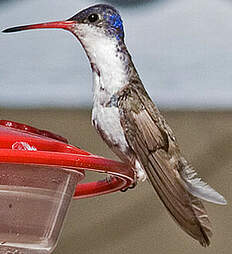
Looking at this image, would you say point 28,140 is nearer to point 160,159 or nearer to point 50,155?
point 50,155

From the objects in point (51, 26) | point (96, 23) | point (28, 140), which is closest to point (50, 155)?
point (28, 140)

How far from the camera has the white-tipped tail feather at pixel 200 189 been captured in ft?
5.78

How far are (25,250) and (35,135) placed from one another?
0.83 feet

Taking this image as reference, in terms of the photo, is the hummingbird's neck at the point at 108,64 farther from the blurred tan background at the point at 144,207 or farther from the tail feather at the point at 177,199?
the blurred tan background at the point at 144,207

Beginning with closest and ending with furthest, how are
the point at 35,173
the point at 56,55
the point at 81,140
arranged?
the point at 35,173
the point at 81,140
the point at 56,55

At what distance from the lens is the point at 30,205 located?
1.61 metres

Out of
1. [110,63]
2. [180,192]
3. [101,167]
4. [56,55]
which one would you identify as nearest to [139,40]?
[56,55]

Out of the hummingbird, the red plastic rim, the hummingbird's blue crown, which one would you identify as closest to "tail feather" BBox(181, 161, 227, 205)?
the hummingbird

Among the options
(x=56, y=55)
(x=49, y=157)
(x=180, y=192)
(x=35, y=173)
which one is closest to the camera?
(x=49, y=157)

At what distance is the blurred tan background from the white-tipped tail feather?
6.50ft

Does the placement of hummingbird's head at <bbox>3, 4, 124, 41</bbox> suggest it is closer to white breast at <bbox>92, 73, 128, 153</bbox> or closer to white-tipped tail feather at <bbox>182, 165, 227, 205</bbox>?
white breast at <bbox>92, 73, 128, 153</bbox>

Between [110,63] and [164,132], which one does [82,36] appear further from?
[164,132]

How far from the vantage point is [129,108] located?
1979 millimetres

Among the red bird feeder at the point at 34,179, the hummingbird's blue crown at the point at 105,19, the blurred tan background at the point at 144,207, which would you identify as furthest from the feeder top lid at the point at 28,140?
the blurred tan background at the point at 144,207
